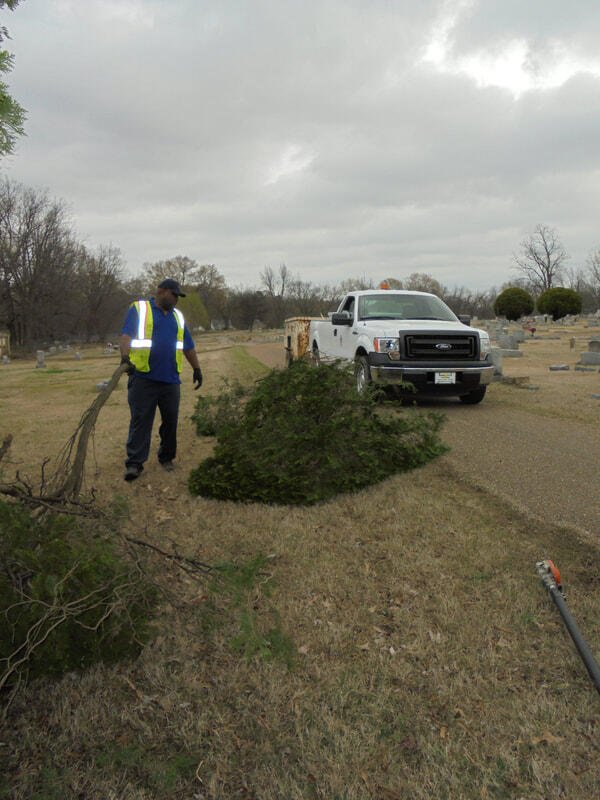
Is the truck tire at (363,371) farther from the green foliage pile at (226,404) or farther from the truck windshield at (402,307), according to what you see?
the green foliage pile at (226,404)

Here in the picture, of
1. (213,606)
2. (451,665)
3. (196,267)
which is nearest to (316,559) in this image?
(213,606)

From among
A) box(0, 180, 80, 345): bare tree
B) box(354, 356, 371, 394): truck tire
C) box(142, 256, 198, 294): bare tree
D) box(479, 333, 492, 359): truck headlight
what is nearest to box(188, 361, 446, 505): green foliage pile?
box(354, 356, 371, 394): truck tire

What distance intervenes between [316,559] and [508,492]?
197 centimetres

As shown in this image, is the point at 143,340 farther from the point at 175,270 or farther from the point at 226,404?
the point at 175,270

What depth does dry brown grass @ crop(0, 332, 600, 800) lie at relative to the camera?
7.29 feet

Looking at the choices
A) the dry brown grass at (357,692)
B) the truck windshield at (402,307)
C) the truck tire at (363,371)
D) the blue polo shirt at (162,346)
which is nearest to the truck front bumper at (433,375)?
the truck tire at (363,371)

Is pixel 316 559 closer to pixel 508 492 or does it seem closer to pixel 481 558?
pixel 481 558

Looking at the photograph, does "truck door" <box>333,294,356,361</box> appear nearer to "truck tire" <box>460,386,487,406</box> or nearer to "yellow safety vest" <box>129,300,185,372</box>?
"truck tire" <box>460,386,487,406</box>

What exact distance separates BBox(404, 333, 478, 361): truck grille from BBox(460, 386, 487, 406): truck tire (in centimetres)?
57

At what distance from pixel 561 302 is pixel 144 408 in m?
50.1

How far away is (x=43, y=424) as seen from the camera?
9.28 meters

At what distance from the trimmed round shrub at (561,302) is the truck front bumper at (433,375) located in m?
45.3

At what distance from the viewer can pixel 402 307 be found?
9.98 meters

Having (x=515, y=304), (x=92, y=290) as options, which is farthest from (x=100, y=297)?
(x=515, y=304)
